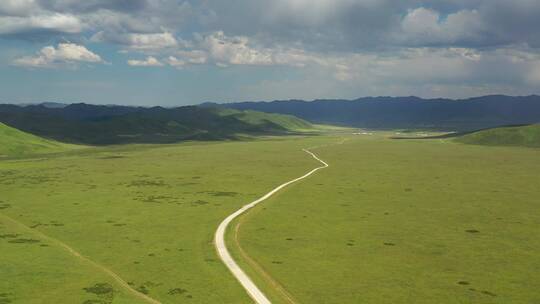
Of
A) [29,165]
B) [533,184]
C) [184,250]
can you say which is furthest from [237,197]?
[29,165]

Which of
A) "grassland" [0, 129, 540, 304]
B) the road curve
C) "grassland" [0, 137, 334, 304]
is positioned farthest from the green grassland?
"grassland" [0, 137, 334, 304]

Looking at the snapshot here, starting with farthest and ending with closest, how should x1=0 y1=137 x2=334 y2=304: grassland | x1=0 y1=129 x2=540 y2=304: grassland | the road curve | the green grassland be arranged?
the green grassland → x1=0 y1=129 x2=540 y2=304: grassland → x1=0 y1=137 x2=334 y2=304: grassland → the road curve

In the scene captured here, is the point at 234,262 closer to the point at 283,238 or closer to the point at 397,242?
the point at 283,238

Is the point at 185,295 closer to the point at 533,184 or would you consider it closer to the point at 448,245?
the point at 448,245

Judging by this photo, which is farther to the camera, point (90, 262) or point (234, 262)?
point (234, 262)

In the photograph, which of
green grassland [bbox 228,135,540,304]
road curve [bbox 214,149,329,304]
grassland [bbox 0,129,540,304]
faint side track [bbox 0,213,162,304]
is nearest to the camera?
faint side track [bbox 0,213,162,304]

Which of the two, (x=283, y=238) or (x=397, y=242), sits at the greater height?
(x=397, y=242)

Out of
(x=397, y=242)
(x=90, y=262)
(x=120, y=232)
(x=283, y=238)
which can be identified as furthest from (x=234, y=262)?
(x=120, y=232)

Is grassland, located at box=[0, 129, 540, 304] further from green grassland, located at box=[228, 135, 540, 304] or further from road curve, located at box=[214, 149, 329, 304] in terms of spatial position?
road curve, located at box=[214, 149, 329, 304]
